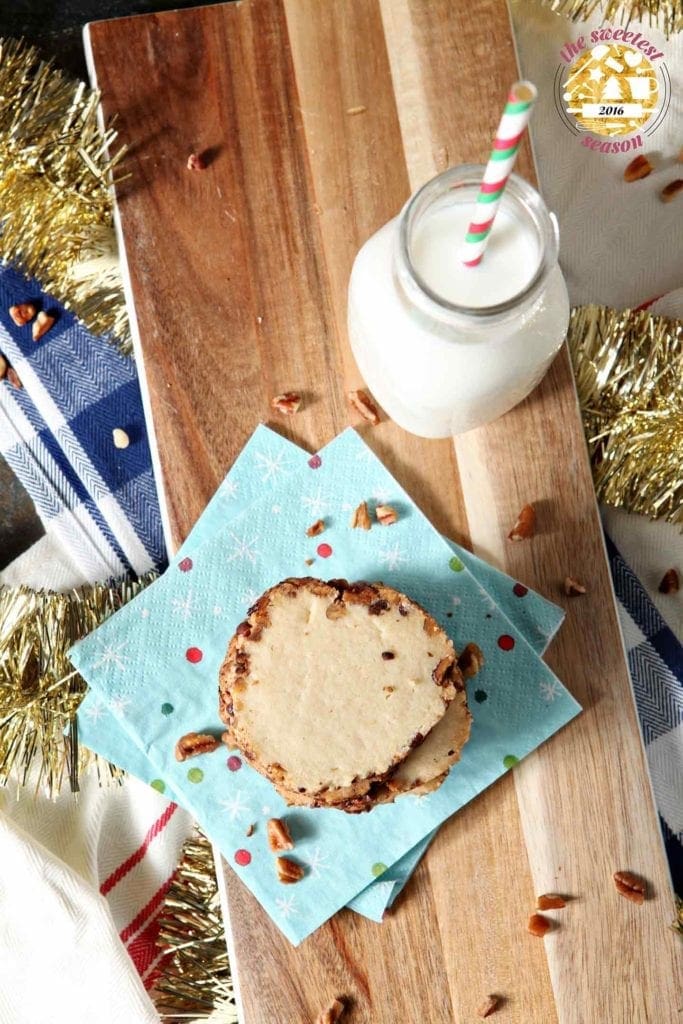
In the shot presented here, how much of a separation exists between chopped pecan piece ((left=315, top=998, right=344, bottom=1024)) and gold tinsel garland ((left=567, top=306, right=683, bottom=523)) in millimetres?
690

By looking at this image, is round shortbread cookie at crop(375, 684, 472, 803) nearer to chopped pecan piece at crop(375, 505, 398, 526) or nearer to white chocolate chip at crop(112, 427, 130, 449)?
chopped pecan piece at crop(375, 505, 398, 526)

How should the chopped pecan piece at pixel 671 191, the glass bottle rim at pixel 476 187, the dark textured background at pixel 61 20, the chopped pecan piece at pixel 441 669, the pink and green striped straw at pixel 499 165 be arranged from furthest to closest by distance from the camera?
the dark textured background at pixel 61 20 → the chopped pecan piece at pixel 671 191 → the chopped pecan piece at pixel 441 669 → the glass bottle rim at pixel 476 187 → the pink and green striped straw at pixel 499 165

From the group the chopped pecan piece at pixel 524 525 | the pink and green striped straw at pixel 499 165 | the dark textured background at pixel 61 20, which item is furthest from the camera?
the dark textured background at pixel 61 20

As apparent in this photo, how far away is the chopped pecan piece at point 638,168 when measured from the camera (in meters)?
1.22

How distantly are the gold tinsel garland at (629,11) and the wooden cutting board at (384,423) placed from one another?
4.2 inches

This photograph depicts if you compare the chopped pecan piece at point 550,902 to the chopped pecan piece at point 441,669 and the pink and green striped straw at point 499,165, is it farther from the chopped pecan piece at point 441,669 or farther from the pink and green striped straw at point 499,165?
the pink and green striped straw at point 499,165

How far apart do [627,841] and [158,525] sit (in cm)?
70

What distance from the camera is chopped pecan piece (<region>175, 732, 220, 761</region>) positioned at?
3.62 feet

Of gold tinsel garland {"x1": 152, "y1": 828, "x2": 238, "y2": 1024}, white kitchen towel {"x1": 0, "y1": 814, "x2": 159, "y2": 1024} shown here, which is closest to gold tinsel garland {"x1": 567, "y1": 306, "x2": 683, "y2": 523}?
gold tinsel garland {"x1": 152, "y1": 828, "x2": 238, "y2": 1024}

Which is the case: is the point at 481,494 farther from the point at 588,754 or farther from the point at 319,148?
the point at 319,148

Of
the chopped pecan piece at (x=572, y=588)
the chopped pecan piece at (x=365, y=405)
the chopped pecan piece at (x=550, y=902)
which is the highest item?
the chopped pecan piece at (x=365, y=405)

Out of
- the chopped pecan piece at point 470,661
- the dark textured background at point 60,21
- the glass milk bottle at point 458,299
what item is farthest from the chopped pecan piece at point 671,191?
the dark textured background at point 60,21

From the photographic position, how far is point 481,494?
45.1 inches

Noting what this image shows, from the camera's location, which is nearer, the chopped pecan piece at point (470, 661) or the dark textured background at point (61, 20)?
the chopped pecan piece at point (470, 661)
